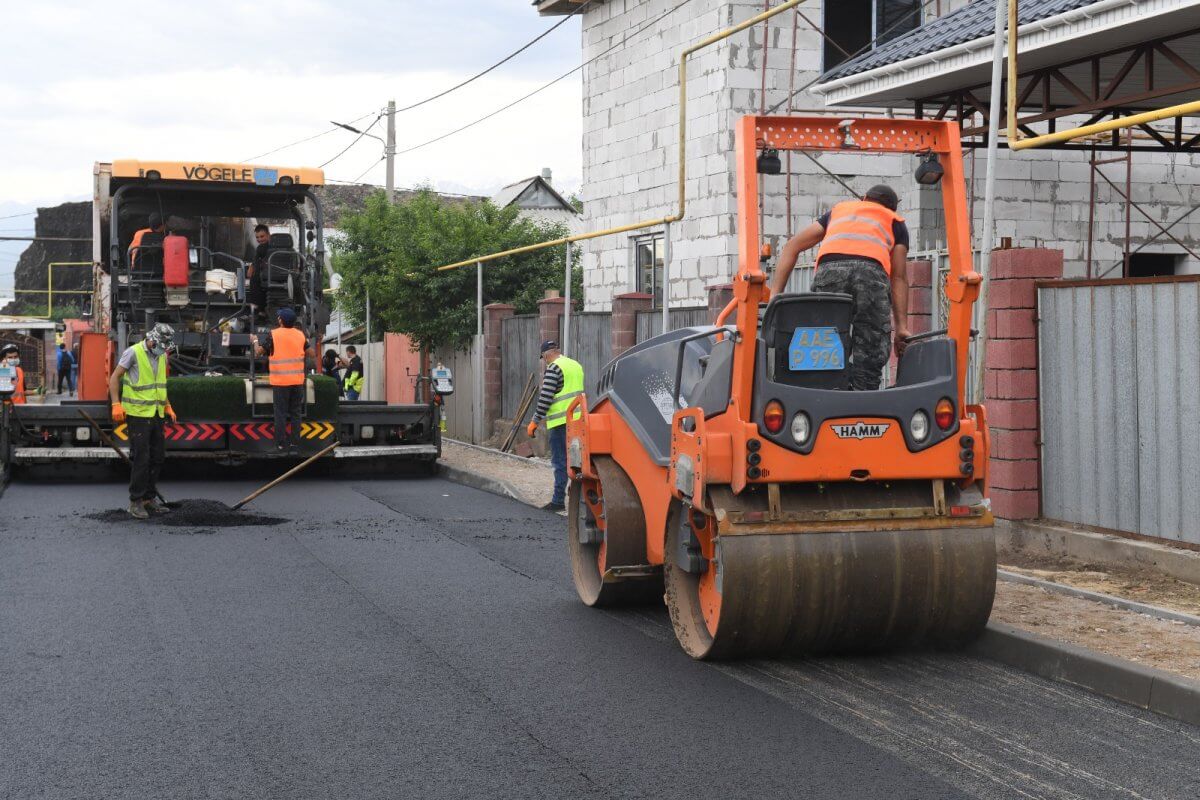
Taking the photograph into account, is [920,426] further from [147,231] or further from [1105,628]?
[147,231]

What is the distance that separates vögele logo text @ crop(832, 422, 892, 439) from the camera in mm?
6609

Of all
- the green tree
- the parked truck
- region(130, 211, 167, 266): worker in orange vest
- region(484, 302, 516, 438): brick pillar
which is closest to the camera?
the parked truck

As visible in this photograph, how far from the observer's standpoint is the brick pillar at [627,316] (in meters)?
16.5

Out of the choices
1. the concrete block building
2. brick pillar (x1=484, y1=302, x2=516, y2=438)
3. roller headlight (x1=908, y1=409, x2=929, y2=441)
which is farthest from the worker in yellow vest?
brick pillar (x1=484, y1=302, x2=516, y2=438)

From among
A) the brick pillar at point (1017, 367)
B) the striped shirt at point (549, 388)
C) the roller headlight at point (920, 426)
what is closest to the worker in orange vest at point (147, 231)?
the striped shirt at point (549, 388)

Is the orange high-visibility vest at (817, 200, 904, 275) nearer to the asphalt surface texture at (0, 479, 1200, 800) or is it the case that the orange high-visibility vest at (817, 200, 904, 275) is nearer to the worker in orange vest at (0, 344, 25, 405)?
the asphalt surface texture at (0, 479, 1200, 800)

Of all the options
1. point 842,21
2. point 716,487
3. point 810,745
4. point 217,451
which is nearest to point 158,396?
point 217,451

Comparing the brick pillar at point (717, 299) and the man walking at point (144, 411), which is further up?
the brick pillar at point (717, 299)

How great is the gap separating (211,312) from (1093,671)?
485 inches

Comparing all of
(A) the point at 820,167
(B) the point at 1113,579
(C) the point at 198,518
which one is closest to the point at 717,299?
(A) the point at 820,167

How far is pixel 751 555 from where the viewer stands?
6516 mm

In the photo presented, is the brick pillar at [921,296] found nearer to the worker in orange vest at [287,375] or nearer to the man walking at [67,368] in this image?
the worker in orange vest at [287,375]

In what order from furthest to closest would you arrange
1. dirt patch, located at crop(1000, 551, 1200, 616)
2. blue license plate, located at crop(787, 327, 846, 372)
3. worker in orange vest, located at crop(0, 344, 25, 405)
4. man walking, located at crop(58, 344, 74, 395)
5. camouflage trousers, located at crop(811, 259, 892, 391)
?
man walking, located at crop(58, 344, 74, 395) → worker in orange vest, located at crop(0, 344, 25, 405) → dirt patch, located at crop(1000, 551, 1200, 616) → camouflage trousers, located at crop(811, 259, 892, 391) → blue license plate, located at crop(787, 327, 846, 372)

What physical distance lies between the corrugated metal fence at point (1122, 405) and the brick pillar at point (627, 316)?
710cm
